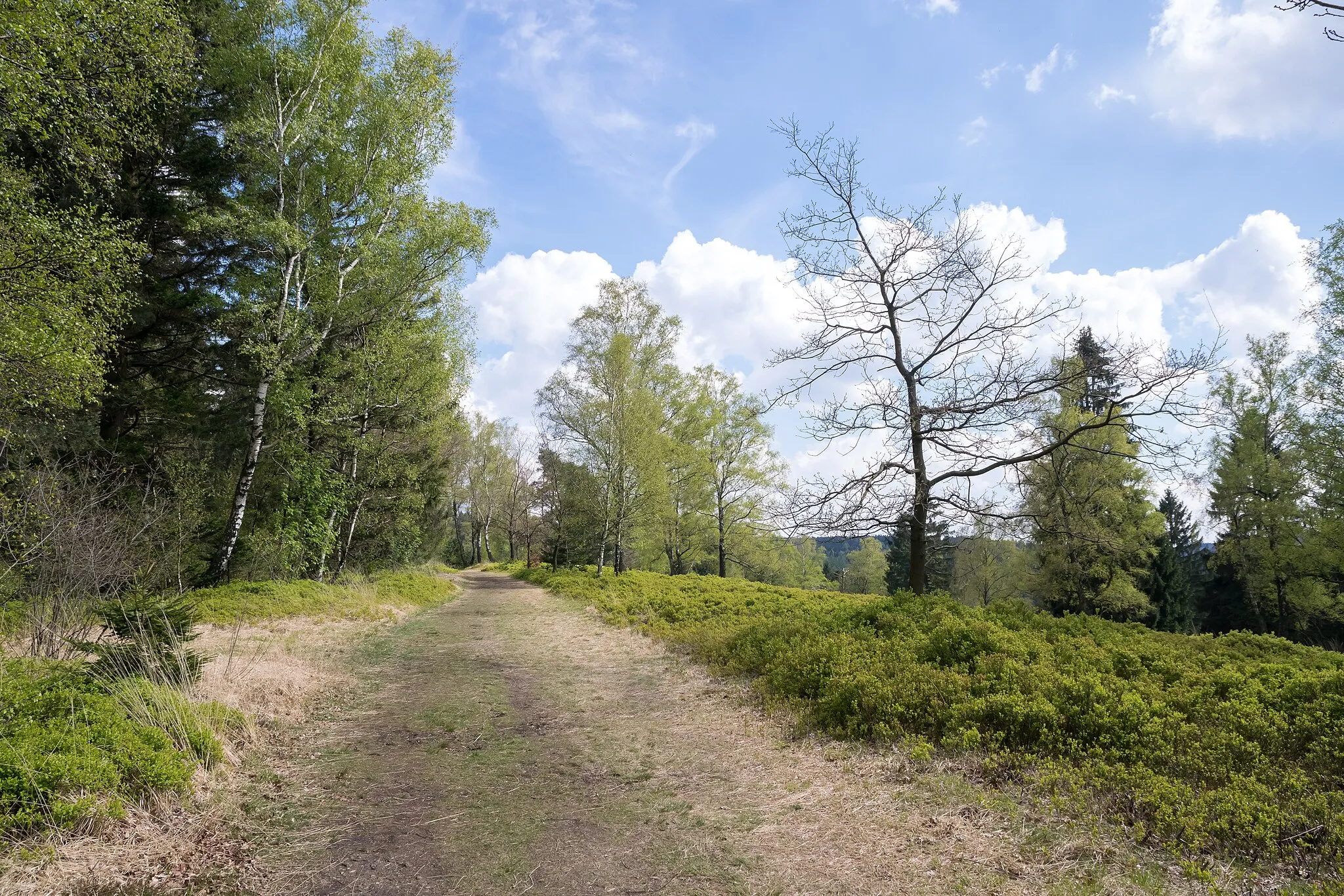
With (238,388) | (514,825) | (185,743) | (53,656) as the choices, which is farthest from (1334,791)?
(238,388)

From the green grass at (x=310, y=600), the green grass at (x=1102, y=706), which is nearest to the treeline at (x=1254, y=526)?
the green grass at (x=1102, y=706)

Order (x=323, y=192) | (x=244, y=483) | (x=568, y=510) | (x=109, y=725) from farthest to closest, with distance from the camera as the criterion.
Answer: (x=568, y=510)
(x=323, y=192)
(x=244, y=483)
(x=109, y=725)

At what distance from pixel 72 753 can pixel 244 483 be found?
1065 centimetres

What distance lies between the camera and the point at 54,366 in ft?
19.7

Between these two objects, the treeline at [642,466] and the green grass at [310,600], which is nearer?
the green grass at [310,600]

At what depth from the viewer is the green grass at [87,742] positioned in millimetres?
3256

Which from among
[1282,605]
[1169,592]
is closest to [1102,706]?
[1169,592]

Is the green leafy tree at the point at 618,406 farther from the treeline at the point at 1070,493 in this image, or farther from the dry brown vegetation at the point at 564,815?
the dry brown vegetation at the point at 564,815

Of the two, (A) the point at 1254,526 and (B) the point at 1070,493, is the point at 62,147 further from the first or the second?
(A) the point at 1254,526

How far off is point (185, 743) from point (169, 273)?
46.2ft

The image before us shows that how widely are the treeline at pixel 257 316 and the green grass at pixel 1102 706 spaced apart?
939cm

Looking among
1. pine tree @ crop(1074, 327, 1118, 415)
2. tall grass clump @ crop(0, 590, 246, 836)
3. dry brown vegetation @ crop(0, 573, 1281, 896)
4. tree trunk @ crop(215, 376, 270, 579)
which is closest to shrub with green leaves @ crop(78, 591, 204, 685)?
tall grass clump @ crop(0, 590, 246, 836)

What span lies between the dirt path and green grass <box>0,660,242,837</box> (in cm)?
101

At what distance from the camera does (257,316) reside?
12.7 metres
